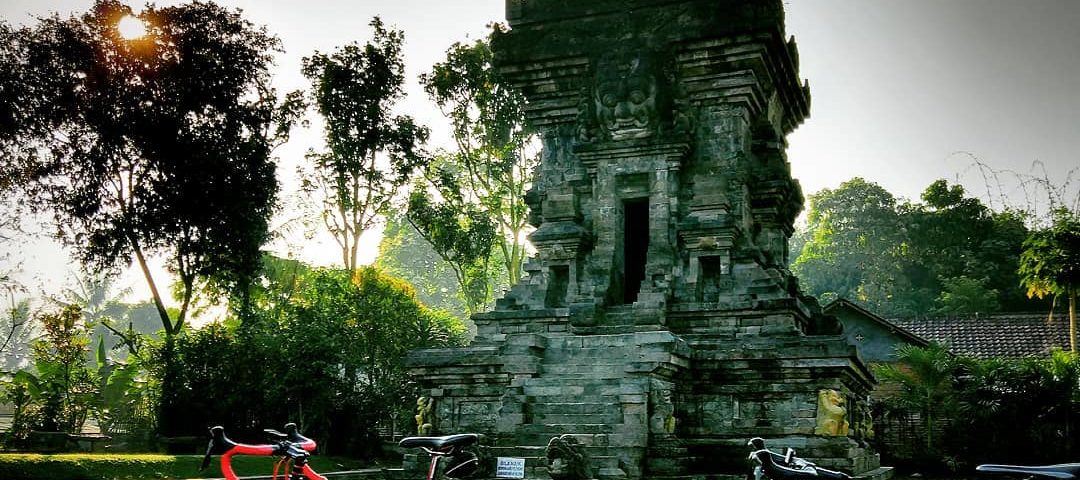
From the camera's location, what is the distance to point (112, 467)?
14.5m

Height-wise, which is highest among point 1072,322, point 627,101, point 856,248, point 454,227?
point 856,248

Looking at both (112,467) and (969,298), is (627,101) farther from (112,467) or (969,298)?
(969,298)

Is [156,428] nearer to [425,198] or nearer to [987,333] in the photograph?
[425,198]

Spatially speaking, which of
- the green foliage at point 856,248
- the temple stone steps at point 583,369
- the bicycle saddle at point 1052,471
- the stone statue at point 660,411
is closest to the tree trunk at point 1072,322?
the green foliage at point 856,248

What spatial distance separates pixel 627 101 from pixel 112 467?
9.83 meters

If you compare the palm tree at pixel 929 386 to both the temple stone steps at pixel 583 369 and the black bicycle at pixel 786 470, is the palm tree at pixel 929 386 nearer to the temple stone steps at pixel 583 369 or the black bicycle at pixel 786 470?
the temple stone steps at pixel 583 369

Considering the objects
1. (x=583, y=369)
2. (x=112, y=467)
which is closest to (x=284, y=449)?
(x=583, y=369)

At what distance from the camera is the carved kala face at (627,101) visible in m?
16.8

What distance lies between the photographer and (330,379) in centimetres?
2045

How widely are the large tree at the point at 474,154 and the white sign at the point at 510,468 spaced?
16818 mm

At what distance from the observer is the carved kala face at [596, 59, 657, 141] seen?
16766mm

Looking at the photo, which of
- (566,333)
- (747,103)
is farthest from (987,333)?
(566,333)

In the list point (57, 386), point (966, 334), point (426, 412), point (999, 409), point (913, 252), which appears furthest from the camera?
point (913, 252)

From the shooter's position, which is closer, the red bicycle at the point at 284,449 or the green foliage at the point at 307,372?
the red bicycle at the point at 284,449
